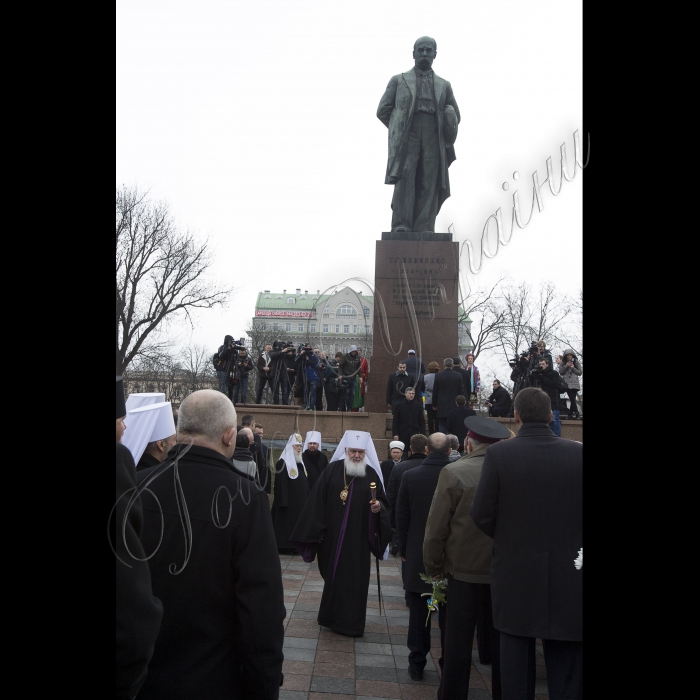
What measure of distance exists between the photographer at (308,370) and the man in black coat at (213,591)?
11724 mm

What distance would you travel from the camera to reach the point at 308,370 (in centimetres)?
1470

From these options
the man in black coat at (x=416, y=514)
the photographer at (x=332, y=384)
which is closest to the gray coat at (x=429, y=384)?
the photographer at (x=332, y=384)

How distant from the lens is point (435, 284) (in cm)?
1470

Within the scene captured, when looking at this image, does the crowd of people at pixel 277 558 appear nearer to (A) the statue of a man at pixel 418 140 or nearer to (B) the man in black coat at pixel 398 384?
(B) the man in black coat at pixel 398 384

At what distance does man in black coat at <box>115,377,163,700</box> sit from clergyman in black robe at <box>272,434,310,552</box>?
8169 mm

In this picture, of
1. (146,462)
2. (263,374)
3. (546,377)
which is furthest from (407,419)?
(146,462)

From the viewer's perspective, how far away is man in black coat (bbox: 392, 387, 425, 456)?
1212cm

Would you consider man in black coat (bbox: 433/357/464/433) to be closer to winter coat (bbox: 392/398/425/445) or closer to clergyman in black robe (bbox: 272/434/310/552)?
winter coat (bbox: 392/398/425/445)

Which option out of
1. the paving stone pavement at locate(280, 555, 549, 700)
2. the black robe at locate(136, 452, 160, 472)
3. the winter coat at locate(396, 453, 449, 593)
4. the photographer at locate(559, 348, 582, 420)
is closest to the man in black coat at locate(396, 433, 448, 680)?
the winter coat at locate(396, 453, 449, 593)

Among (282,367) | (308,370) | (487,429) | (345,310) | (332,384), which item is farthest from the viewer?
(282,367)

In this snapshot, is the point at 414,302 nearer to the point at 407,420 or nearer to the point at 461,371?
the point at 461,371

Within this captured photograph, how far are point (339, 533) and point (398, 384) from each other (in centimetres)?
610
